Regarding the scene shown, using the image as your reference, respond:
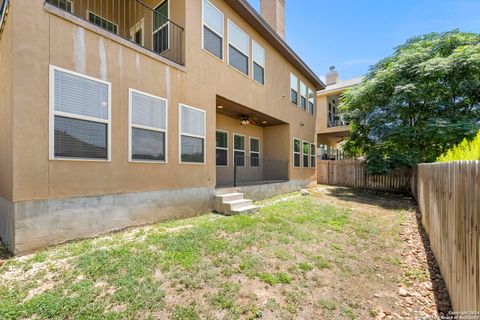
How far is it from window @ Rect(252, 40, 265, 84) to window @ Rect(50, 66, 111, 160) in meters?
6.15

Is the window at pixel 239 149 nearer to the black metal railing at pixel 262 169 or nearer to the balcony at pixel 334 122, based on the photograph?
the black metal railing at pixel 262 169

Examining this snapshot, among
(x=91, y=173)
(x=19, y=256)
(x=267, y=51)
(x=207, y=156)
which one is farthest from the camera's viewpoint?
(x=267, y=51)

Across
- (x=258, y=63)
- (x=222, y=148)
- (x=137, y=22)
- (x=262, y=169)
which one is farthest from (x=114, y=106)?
→ (x=262, y=169)

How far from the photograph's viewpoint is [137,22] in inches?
324

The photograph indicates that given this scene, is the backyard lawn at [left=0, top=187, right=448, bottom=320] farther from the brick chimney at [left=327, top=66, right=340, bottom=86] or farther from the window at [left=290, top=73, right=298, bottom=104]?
the brick chimney at [left=327, top=66, right=340, bottom=86]

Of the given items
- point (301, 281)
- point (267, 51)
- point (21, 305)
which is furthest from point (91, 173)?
point (267, 51)

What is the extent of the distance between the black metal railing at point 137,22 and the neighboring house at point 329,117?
14.7 m

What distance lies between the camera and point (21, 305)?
2.70 metres

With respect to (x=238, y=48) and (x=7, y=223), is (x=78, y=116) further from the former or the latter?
(x=238, y=48)

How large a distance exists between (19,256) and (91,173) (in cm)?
170

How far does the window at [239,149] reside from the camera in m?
10.9

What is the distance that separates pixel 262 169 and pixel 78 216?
8.91 meters

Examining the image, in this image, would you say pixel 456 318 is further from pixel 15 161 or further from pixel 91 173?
pixel 15 161

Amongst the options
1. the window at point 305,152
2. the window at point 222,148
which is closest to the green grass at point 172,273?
the window at point 222,148
